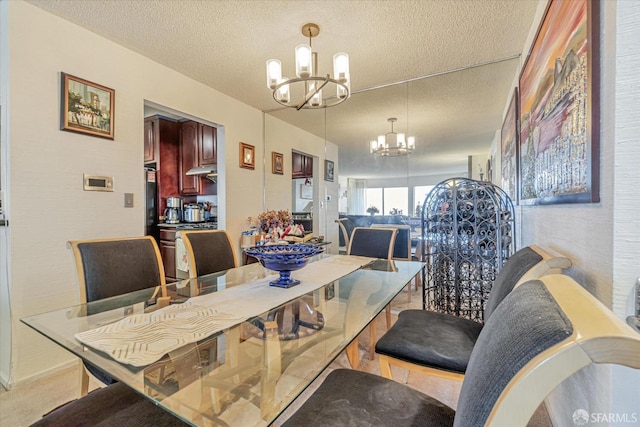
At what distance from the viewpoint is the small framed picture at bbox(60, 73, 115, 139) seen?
1.97 m

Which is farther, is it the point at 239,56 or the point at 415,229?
the point at 415,229

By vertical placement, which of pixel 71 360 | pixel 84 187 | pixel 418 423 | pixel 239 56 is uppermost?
pixel 239 56

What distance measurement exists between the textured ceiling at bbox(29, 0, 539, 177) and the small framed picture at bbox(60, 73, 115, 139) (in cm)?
44

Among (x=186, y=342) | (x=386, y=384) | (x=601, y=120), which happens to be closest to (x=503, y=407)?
(x=386, y=384)

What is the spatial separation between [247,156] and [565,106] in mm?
3219

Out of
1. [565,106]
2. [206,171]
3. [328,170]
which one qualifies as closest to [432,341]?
[565,106]

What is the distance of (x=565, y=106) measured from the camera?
1126 millimetres

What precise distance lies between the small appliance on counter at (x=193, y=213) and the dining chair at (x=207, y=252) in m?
2.02

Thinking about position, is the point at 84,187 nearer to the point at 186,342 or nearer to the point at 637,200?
the point at 186,342

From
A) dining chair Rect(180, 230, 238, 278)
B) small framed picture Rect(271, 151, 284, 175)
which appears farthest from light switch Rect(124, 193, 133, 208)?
small framed picture Rect(271, 151, 284, 175)

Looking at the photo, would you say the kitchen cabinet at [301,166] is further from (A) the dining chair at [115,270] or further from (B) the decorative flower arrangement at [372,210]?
(A) the dining chair at [115,270]

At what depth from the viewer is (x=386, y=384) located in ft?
3.22

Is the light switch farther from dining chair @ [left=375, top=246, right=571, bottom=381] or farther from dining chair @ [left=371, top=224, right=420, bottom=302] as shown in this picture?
dining chair @ [left=371, top=224, right=420, bottom=302]

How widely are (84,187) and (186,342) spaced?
75.9 inches
